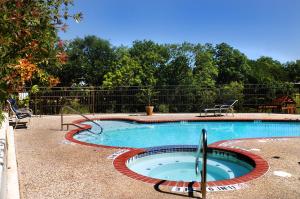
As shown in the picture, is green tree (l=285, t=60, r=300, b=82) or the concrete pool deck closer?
the concrete pool deck

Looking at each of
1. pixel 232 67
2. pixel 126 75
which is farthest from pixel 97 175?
pixel 232 67

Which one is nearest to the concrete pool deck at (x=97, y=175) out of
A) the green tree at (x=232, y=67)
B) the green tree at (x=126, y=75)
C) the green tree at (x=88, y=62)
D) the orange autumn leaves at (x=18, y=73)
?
the orange autumn leaves at (x=18, y=73)

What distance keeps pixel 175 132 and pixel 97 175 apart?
8.21 metres

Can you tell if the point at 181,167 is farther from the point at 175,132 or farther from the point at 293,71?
the point at 293,71

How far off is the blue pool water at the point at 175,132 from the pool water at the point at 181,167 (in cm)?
275

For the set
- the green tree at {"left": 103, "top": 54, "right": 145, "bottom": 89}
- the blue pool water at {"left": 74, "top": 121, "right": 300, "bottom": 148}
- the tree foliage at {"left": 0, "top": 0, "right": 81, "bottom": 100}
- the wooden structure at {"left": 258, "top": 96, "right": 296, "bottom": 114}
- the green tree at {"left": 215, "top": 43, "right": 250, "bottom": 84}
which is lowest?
the blue pool water at {"left": 74, "top": 121, "right": 300, "bottom": 148}

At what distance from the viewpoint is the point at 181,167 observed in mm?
8125

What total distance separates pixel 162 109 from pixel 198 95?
2273 millimetres

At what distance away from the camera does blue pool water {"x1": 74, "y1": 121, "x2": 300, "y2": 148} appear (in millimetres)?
11773

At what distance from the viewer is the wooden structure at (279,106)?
67.0 ft

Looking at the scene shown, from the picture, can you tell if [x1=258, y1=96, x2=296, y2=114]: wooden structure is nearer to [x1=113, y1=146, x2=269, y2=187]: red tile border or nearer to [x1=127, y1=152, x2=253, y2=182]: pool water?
[x1=113, y1=146, x2=269, y2=187]: red tile border

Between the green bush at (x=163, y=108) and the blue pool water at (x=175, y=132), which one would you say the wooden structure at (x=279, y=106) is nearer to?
the blue pool water at (x=175, y=132)

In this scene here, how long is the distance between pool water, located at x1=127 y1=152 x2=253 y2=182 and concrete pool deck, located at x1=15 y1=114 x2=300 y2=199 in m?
0.62

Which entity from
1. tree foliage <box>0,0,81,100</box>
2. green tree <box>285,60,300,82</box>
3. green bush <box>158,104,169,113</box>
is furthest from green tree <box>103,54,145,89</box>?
green tree <box>285,60,300,82</box>
